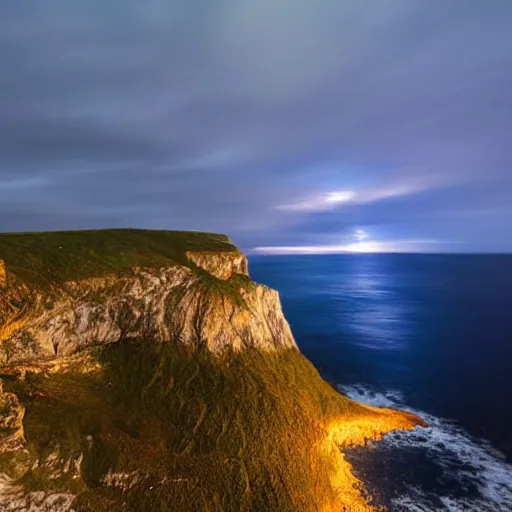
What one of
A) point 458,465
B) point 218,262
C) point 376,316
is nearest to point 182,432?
point 218,262

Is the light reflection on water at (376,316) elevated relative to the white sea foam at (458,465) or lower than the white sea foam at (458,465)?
elevated

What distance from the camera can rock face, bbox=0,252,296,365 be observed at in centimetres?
2795

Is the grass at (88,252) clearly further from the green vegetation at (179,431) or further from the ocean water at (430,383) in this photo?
the ocean water at (430,383)

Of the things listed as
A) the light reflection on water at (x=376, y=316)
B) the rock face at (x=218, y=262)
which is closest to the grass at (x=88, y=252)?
the rock face at (x=218, y=262)

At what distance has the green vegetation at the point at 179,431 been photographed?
2341 centimetres

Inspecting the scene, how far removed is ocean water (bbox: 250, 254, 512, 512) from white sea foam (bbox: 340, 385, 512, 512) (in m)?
0.10

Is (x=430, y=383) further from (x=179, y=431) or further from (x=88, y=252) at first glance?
(x=88, y=252)

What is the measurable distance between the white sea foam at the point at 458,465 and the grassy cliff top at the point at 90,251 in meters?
31.1

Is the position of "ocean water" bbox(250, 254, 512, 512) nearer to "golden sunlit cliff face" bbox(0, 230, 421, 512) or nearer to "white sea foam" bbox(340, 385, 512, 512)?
"white sea foam" bbox(340, 385, 512, 512)

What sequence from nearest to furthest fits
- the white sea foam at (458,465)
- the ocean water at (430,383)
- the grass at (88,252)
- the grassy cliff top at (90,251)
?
the grass at (88,252) → the grassy cliff top at (90,251) → the white sea foam at (458,465) → the ocean water at (430,383)

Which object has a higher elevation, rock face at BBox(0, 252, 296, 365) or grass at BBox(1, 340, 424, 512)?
rock face at BBox(0, 252, 296, 365)

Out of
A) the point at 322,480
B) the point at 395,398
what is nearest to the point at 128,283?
the point at 322,480

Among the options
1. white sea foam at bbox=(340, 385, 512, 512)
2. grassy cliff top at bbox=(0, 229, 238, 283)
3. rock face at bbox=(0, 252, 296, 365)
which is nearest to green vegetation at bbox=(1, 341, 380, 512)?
rock face at bbox=(0, 252, 296, 365)

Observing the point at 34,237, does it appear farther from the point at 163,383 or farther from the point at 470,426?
the point at 470,426
